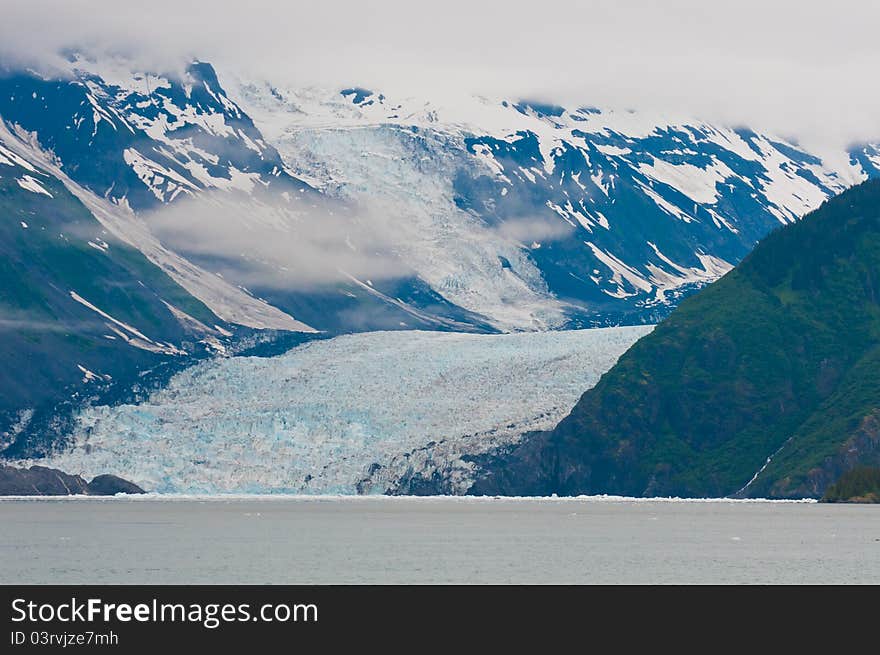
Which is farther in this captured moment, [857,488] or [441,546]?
[857,488]

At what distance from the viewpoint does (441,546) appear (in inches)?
4953

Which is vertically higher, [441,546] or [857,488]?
[441,546]

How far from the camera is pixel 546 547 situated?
125500 mm

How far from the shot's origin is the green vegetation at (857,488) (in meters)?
188

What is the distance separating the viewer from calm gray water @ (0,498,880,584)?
102250 millimetres

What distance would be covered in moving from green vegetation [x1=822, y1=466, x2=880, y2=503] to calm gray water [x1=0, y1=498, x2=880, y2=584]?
4.79ft

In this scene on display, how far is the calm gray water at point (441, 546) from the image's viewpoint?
102 metres

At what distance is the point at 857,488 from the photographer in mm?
189125

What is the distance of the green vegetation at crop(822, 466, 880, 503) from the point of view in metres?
188

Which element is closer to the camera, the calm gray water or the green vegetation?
the calm gray water

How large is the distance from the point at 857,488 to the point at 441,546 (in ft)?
253

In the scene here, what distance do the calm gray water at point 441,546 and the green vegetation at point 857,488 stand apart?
1.46m

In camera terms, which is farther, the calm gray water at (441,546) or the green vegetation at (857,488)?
the green vegetation at (857,488)
